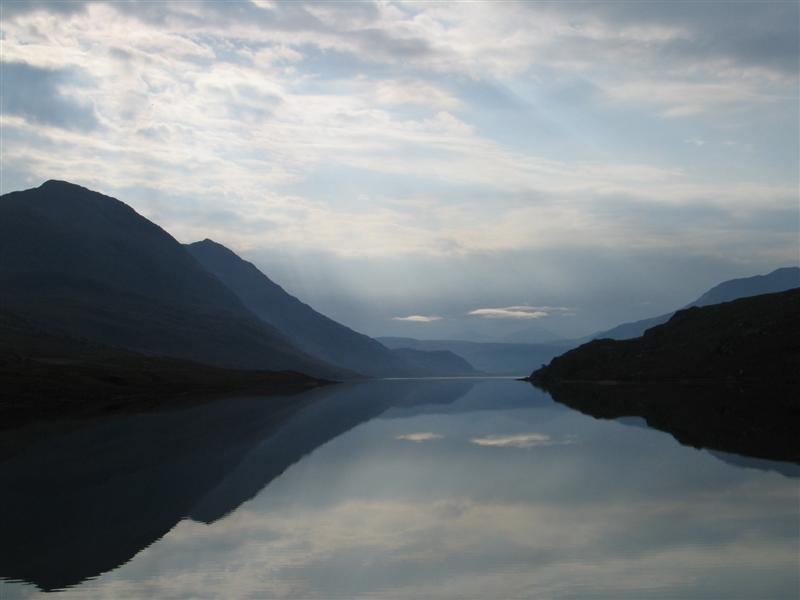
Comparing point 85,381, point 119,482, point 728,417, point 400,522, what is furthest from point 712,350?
point 400,522

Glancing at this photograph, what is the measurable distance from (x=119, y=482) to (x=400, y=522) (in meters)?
17.3

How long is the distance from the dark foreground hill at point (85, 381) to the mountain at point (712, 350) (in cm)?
8247

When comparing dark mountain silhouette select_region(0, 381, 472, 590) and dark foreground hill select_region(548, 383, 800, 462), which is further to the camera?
dark foreground hill select_region(548, 383, 800, 462)

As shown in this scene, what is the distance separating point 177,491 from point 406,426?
126ft

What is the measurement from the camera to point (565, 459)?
4369cm

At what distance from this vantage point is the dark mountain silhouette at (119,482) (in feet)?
79.2

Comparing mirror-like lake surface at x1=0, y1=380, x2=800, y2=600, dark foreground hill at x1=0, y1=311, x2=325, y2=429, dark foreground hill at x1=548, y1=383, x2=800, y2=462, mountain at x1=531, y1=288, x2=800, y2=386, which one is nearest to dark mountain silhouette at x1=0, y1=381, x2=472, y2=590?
mirror-like lake surface at x1=0, y1=380, x2=800, y2=600

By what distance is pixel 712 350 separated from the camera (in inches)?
Answer: 6112

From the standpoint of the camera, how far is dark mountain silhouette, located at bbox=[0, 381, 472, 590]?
24.1m

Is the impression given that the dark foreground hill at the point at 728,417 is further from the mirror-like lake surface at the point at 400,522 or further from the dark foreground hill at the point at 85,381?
the dark foreground hill at the point at 85,381

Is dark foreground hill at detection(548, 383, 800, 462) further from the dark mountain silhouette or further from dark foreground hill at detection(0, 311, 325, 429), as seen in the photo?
dark foreground hill at detection(0, 311, 325, 429)

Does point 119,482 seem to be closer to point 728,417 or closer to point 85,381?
point 728,417

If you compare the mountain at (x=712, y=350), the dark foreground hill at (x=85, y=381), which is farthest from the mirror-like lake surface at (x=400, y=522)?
the mountain at (x=712, y=350)

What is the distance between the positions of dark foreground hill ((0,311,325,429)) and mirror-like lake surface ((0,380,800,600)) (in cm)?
4226
